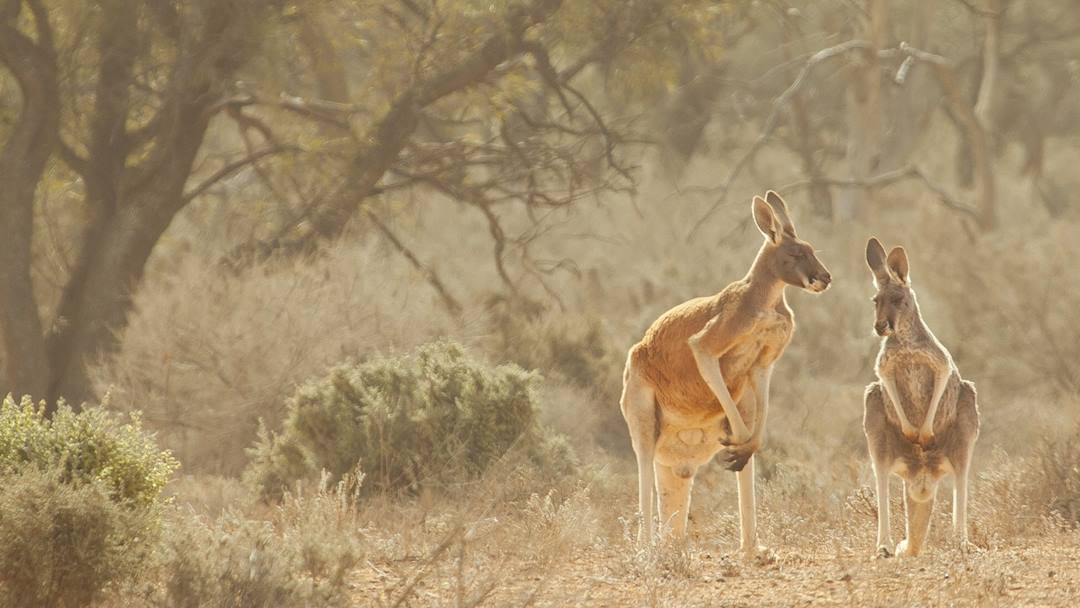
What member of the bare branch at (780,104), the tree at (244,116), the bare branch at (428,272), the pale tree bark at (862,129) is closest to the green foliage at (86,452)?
the tree at (244,116)

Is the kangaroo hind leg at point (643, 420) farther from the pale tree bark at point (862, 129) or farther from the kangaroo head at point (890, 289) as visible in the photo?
the pale tree bark at point (862, 129)

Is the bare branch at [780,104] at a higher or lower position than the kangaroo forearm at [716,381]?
higher

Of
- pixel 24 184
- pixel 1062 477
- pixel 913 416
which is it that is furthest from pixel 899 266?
pixel 24 184

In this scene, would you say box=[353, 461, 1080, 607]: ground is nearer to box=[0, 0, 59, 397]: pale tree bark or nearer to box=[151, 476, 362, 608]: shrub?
box=[151, 476, 362, 608]: shrub

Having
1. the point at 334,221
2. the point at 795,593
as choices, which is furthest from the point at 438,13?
the point at 795,593

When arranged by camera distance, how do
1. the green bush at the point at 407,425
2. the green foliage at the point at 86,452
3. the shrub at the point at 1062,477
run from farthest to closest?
the green bush at the point at 407,425
the shrub at the point at 1062,477
the green foliage at the point at 86,452

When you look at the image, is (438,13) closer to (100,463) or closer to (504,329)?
(504,329)

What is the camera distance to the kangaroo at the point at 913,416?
809 cm

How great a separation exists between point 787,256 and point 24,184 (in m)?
8.84

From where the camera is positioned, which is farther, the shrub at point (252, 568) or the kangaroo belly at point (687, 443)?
the kangaroo belly at point (687, 443)

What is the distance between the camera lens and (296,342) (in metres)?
13.6

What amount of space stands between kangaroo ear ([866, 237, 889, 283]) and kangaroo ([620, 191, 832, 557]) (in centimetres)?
Answer: 27

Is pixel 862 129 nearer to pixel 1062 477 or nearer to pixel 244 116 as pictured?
pixel 244 116

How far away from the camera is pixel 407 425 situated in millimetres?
11680
